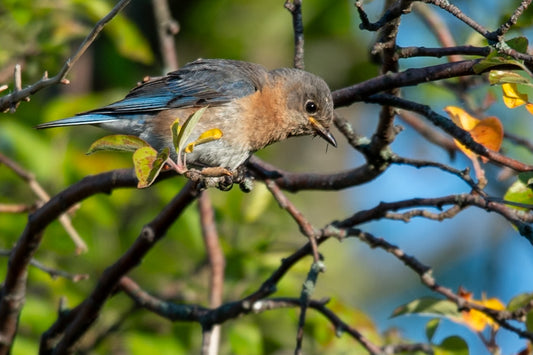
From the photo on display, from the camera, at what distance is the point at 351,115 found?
8336mm

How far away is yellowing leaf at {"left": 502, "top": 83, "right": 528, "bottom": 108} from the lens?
2488 millimetres

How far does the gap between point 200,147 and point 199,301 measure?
112 centimetres

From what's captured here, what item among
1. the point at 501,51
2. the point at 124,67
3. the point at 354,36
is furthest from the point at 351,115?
the point at 501,51

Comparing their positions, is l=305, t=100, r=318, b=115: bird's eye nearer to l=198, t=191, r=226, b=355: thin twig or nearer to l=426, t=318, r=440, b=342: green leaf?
l=198, t=191, r=226, b=355: thin twig

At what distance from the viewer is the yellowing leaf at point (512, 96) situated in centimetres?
249

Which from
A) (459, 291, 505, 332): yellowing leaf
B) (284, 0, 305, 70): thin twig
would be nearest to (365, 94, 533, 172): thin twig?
(284, 0, 305, 70): thin twig

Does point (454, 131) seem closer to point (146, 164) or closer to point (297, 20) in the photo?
point (297, 20)

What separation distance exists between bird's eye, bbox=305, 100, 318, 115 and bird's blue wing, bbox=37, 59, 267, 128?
302 millimetres

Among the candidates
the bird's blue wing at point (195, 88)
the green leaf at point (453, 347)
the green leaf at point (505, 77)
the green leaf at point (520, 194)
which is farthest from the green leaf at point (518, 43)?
the bird's blue wing at point (195, 88)

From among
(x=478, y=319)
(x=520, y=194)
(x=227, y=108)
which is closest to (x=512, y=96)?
(x=520, y=194)

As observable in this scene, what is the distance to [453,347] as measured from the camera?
3004mm

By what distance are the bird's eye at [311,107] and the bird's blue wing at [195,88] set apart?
302 mm

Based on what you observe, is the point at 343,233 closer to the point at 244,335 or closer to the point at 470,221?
the point at 244,335

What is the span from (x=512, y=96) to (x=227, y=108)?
1.68 meters
